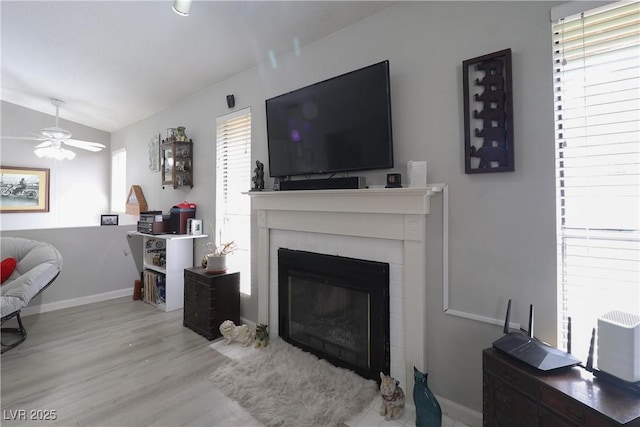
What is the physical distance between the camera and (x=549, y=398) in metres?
1.22

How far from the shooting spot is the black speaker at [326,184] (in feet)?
7.07

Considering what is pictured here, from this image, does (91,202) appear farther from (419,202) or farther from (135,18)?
(419,202)

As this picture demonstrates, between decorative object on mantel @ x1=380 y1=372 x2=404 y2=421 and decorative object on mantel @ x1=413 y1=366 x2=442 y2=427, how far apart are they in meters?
0.13

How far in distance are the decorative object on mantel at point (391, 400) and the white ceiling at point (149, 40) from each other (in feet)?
8.11

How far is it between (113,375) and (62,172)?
197 inches

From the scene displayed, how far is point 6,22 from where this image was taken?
8.86ft

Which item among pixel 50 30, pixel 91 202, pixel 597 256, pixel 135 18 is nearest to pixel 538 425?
pixel 597 256

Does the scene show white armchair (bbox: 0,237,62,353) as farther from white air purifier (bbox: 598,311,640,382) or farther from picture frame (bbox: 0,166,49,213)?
white air purifier (bbox: 598,311,640,382)

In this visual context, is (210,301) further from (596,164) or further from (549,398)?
(596,164)

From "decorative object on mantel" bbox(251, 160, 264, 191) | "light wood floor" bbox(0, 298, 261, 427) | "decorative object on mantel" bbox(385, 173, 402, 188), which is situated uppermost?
"decorative object on mantel" bbox(251, 160, 264, 191)

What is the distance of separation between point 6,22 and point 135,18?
50.9 inches

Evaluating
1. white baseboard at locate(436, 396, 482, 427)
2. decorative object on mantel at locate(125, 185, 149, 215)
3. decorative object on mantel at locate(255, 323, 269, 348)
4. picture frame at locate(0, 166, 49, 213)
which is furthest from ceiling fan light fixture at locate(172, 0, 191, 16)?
picture frame at locate(0, 166, 49, 213)

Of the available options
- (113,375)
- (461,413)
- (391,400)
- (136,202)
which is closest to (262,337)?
(113,375)

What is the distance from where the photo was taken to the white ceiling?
2.30m
